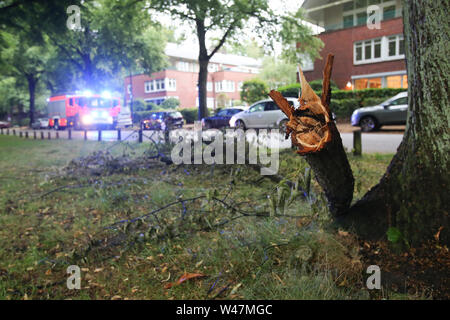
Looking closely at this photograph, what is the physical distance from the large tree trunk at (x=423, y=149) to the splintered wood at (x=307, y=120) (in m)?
0.88

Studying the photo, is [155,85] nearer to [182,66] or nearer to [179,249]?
[182,66]

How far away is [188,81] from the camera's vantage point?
5019 cm

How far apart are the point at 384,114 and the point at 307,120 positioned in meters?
15.8

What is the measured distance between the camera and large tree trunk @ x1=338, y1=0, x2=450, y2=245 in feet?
8.52

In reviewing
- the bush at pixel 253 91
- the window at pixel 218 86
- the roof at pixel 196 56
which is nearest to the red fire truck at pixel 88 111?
the bush at pixel 253 91

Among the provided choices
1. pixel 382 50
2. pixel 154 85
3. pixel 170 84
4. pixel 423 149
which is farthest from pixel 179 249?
pixel 154 85

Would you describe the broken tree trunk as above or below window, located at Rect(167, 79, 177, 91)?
below

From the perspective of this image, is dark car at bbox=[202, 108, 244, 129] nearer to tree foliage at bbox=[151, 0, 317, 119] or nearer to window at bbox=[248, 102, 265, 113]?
tree foliage at bbox=[151, 0, 317, 119]

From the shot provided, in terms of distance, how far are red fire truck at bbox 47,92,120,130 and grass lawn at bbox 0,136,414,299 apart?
26.2 metres

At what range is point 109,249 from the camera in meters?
3.57

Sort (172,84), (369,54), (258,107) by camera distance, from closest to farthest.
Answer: (258,107)
(369,54)
(172,84)

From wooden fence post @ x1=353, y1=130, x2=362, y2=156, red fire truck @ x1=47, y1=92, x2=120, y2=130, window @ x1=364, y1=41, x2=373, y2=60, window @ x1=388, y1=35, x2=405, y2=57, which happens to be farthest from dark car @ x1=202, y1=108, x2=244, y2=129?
window @ x1=388, y1=35, x2=405, y2=57

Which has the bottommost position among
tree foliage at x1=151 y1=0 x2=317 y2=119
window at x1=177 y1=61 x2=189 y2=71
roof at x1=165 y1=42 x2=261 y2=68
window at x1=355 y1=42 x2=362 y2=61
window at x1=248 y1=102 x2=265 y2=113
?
window at x1=248 y1=102 x2=265 y2=113
